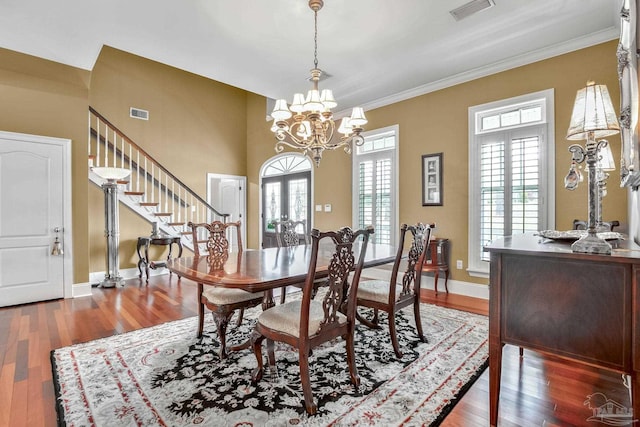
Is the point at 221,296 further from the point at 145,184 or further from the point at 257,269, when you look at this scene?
the point at 145,184

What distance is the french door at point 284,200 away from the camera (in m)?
6.64

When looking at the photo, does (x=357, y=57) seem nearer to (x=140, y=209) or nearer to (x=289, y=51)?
(x=289, y=51)

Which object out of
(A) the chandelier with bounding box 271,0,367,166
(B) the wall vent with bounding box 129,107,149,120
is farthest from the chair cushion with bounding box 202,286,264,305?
(B) the wall vent with bounding box 129,107,149,120

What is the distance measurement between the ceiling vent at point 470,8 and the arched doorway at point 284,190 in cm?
383

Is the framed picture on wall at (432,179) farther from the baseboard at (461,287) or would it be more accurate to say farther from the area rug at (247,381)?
the area rug at (247,381)

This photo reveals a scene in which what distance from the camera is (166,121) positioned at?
6496 mm

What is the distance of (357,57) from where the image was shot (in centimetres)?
391

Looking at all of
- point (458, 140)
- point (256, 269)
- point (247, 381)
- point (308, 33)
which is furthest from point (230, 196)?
point (247, 381)

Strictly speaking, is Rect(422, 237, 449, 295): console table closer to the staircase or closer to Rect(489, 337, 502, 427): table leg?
Rect(489, 337, 502, 427): table leg

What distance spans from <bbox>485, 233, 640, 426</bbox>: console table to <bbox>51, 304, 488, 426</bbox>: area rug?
570mm

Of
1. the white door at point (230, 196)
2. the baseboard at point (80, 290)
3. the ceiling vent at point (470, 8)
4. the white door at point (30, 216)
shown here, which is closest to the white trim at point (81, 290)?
the baseboard at point (80, 290)

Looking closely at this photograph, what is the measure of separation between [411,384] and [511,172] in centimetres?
300

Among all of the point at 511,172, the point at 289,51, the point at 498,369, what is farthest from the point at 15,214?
the point at 511,172

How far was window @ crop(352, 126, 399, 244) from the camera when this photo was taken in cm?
503
